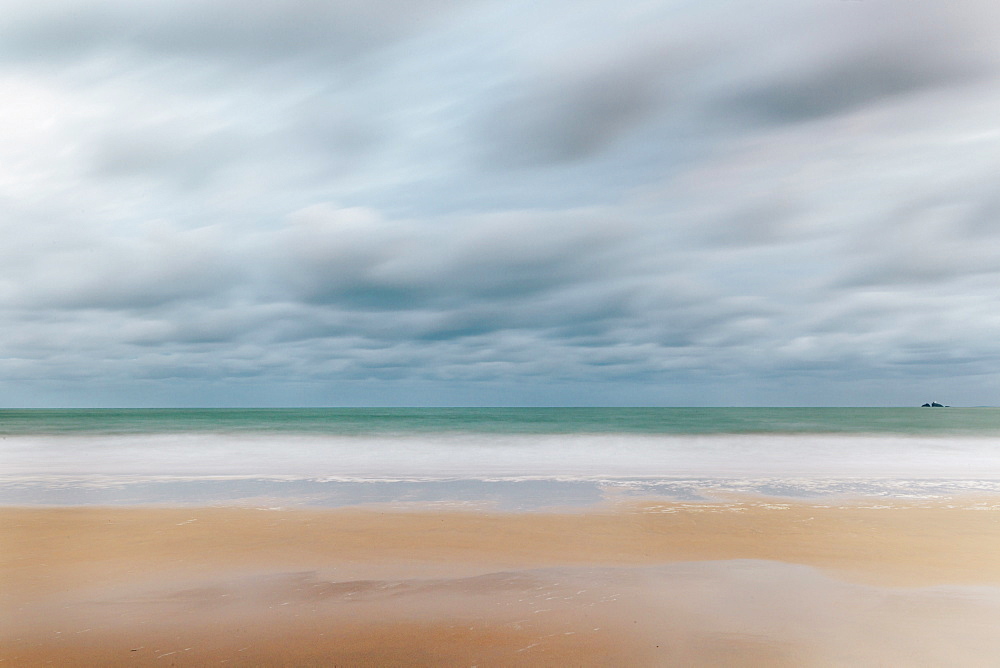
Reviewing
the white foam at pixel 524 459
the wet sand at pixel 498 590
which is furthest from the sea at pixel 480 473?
the wet sand at pixel 498 590

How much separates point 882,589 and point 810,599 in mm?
1004

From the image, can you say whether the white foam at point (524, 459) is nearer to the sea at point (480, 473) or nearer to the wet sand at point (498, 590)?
the sea at point (480, 473)

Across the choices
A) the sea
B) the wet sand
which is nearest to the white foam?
the sea

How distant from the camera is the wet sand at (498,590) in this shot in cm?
455

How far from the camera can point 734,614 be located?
17.3 ft

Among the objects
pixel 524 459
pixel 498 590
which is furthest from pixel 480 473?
pixel 498 590

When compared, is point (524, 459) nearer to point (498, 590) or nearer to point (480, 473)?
point (480, 473)

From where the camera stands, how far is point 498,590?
234 inches

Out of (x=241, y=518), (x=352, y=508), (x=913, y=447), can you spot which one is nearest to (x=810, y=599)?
(x=352, y=508)

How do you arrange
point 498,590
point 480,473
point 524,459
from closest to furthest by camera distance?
point 498,590
point 480,473
point 524,459

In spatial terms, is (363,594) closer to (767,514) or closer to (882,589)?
(882,589)

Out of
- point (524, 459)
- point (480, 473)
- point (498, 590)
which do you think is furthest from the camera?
point (524, 459)

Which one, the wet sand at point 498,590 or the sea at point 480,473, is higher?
the wet sand at point 498,590

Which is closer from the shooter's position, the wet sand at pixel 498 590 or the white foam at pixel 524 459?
the wet sand at pixel 498 590
